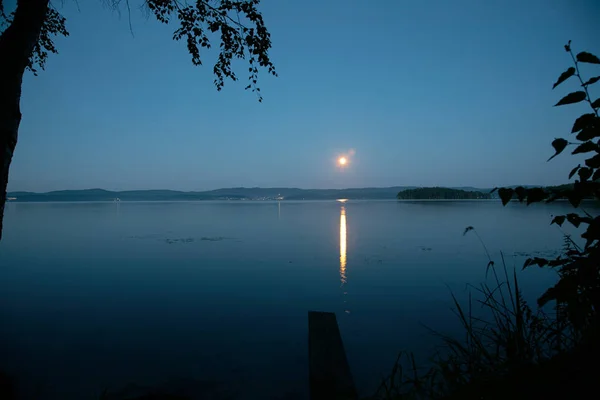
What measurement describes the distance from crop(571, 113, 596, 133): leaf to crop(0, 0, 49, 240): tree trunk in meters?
7.96

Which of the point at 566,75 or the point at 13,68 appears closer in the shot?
the point at 566,75

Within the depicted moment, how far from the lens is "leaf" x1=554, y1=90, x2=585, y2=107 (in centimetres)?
302

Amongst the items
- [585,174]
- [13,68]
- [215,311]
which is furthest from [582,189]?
[215,311]

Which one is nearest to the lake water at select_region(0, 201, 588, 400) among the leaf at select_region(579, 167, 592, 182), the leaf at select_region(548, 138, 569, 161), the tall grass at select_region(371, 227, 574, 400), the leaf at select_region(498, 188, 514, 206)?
the tall grass at select_region(371, 227, 574, 400)

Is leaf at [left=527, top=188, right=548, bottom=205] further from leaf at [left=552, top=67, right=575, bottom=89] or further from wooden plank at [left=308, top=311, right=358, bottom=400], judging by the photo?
wooden plank at [left=308, top=311, right=358, bottom=400]

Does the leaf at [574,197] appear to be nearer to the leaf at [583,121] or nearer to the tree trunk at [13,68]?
the leaf at [583,121]

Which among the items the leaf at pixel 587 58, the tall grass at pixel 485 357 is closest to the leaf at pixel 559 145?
the leaf at pixel 587 58

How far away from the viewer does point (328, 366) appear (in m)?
6.41

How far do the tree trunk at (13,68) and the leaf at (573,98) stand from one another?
780 centimetres

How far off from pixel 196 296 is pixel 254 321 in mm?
4088

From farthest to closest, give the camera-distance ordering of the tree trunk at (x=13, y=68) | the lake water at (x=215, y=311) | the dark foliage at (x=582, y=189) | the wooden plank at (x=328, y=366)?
the lake water at (x=215, y=311) < the wooden plank at (x=328, y=366) < the tree trunk at (x=13, y=68) < the dark foliage at (x=582, y=189)

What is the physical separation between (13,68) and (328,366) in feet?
26.1

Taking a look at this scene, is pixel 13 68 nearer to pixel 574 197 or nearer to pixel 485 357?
pixel 574 197

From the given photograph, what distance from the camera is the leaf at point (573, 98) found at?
302cm
